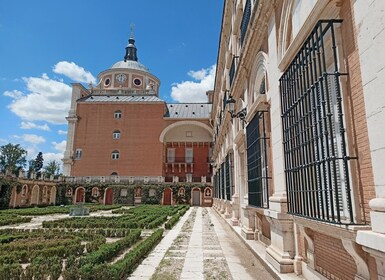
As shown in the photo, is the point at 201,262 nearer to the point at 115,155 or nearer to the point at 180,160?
the point at 180,160

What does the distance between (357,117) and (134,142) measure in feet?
120

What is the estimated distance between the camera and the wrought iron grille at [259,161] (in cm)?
630

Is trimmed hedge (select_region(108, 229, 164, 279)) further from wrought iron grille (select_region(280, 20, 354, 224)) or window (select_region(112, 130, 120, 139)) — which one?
window (select_region(112, 130, 120, 139))

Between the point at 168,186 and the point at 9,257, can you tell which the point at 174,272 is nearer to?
the point at 9,257

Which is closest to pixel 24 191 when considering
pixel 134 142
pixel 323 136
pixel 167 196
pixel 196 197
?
pixel 134 142

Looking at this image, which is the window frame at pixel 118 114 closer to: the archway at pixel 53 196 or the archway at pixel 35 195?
the archway at pixel 53 196

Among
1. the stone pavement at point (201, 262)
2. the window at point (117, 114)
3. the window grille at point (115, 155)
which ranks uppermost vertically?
the window at point (117, 114)

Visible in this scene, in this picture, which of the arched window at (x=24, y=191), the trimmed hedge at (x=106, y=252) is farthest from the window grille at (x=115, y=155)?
the trimmed hedge at (x=106, y=252)

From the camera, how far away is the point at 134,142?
38.4m

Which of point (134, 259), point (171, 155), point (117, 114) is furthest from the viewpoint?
point (171, 155)

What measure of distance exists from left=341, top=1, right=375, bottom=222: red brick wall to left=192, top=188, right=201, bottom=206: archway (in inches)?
1309

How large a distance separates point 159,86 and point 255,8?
150 ft

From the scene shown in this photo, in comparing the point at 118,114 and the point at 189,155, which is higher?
the point at 118,114

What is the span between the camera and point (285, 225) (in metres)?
4.73
